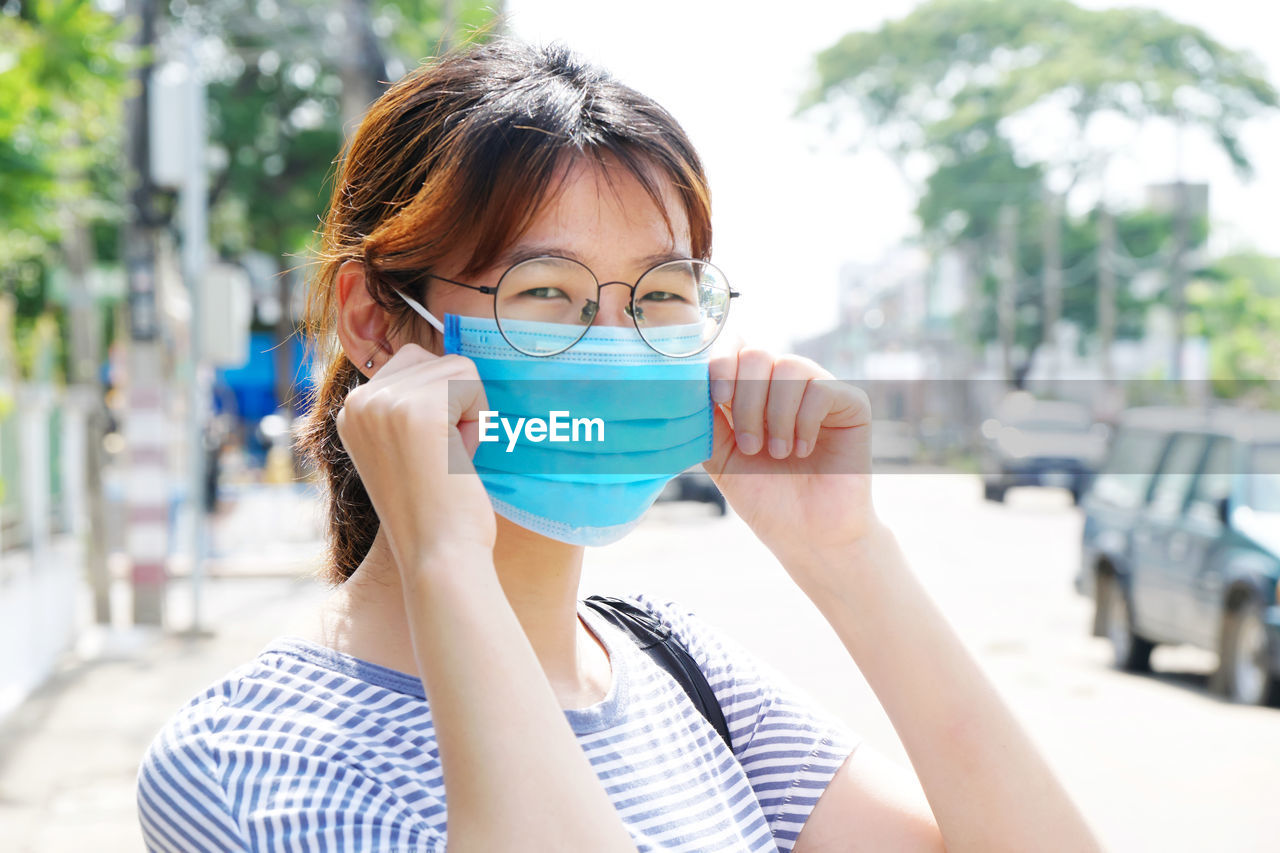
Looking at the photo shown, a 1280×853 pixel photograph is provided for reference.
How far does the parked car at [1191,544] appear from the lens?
6.80 meters

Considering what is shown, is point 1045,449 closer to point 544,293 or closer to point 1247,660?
point 1247,660

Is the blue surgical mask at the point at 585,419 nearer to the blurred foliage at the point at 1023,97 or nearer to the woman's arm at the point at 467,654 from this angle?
the woman's arm at the point at 467,654

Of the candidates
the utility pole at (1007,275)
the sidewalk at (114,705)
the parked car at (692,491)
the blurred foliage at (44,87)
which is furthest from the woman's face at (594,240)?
the utility pole at (1007,275)

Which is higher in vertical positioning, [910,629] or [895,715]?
[910,629]

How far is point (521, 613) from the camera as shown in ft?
5.28

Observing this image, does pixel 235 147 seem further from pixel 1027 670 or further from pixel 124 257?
pixel 1027 670

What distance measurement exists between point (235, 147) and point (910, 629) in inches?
946

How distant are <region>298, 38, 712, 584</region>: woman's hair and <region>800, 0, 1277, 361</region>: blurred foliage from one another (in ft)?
111

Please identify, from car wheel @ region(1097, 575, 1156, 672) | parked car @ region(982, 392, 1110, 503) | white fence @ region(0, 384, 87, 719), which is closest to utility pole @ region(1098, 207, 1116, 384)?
parked car @ region(982, 392, 1110, 503)

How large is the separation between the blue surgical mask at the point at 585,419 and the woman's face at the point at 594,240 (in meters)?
0.03

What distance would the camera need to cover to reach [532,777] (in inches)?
46.0

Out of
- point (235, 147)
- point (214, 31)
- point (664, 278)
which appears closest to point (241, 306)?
point (664, 278)

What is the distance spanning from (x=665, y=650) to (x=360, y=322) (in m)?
0.59

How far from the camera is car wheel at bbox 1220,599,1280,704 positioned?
6.73m
